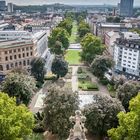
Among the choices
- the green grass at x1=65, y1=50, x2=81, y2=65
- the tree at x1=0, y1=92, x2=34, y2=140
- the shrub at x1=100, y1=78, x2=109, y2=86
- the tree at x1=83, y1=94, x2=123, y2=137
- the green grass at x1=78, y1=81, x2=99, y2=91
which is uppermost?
the tree at x1=0, y1=92, x2=34, y2=140

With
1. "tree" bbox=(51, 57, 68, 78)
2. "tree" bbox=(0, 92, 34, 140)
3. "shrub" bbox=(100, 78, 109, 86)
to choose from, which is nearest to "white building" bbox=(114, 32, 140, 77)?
"shrub" bbox=(100, 78, 109, 86)

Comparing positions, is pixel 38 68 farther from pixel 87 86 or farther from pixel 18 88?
pixel 18 88

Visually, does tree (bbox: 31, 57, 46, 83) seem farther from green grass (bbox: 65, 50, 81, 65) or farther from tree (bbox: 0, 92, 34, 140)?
tree (bbox: 0, 92, 34, 140)

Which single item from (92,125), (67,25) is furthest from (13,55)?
(67,25)

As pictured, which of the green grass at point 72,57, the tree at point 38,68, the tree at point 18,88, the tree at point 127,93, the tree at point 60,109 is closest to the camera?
the tree at point 60,109

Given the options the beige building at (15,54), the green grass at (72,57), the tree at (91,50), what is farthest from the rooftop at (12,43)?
the green grass at (72,57)

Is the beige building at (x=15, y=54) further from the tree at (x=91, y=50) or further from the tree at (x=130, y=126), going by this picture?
the tree at (x=130, y=126)
